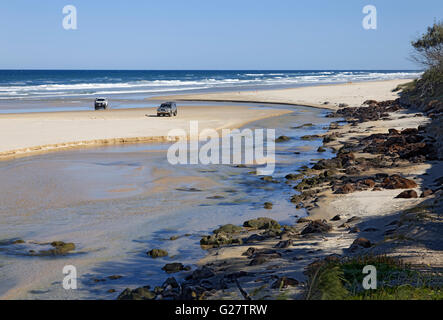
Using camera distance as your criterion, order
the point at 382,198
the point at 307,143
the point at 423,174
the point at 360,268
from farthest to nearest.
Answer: the point at 307,143 < the point at 423,174 < the point at 382,198 < the point at 360,268

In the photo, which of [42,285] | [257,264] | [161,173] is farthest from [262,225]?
[161,173]

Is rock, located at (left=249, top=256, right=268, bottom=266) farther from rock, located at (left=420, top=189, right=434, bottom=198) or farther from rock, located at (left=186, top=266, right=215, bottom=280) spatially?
rock, located at (left=420, top=189, right=434, bottom=198)

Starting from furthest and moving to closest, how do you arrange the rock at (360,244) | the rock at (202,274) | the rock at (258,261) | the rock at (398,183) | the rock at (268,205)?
the rock at (398,183)
the rock at (268,205)
the rock at (360,244)
the rock at (258,261)
the rock at (202,274)

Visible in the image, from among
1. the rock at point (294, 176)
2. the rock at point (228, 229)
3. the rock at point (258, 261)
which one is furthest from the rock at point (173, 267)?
the rock at point (294, 176)

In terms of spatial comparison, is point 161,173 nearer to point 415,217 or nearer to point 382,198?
point 382,198

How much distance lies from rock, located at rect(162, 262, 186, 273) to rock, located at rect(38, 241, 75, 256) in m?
3.08

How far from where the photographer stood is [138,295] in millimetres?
Result: 9406

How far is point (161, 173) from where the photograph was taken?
952 inches

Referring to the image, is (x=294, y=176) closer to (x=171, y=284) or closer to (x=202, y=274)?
(x=202, y=274)

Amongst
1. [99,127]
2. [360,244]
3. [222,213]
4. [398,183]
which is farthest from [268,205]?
[99,127]

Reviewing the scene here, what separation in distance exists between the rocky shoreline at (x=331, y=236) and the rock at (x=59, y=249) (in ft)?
10.5

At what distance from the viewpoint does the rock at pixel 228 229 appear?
48.1 ft

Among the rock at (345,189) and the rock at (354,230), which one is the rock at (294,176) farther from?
the rock at (354,230)

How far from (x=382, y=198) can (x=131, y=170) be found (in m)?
12.4
